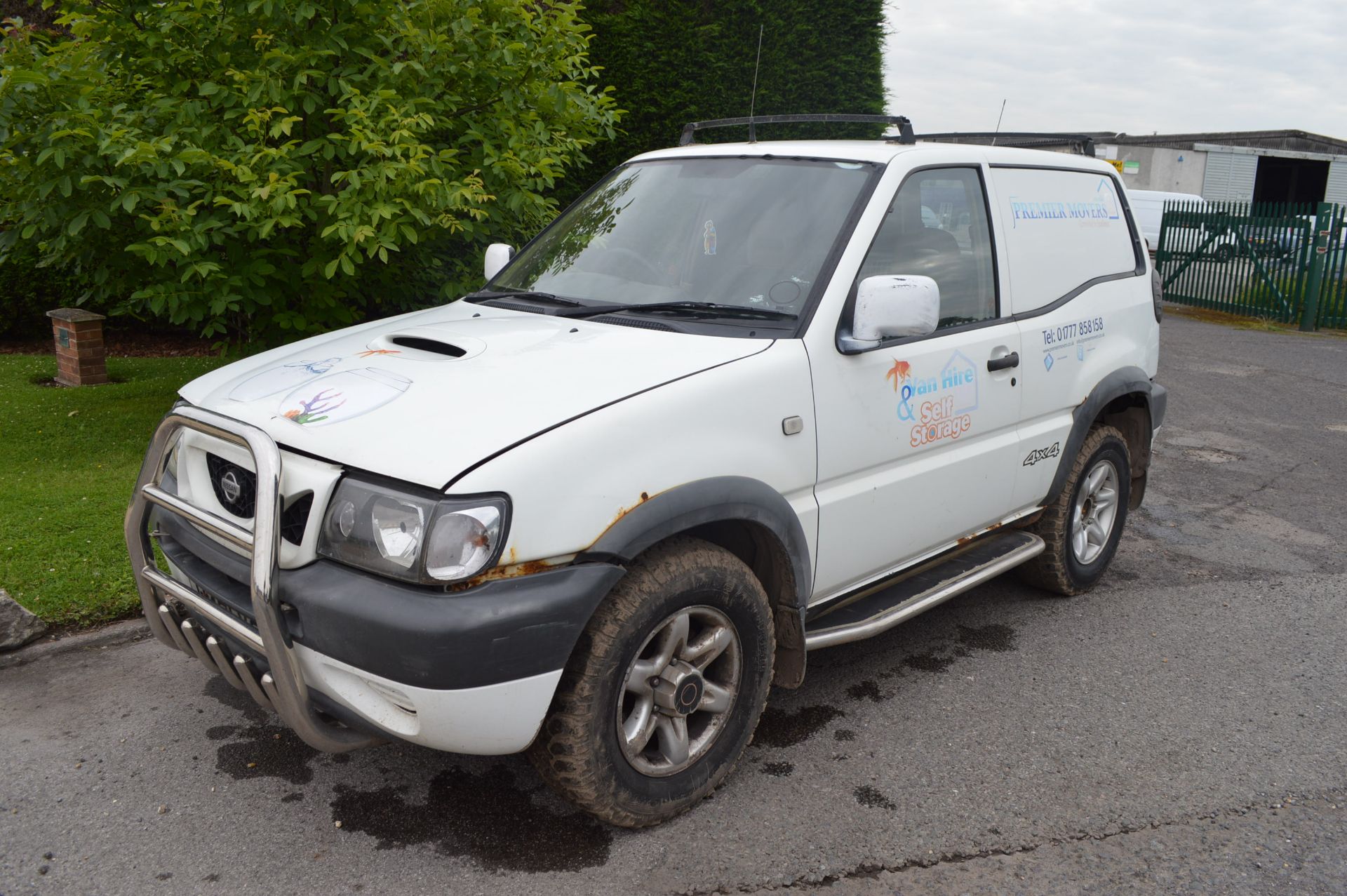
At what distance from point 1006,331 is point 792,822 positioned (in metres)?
2.07

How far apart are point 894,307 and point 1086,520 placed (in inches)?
94.2

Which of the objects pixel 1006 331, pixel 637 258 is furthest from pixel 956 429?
pixel 637 258

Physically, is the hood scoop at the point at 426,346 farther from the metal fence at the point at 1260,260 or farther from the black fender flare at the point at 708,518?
the metal fence at the point at 1260,260

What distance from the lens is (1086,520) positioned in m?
5.08

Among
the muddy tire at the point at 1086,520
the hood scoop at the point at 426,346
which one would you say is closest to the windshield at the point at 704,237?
the hood scoop at the point at 426,346

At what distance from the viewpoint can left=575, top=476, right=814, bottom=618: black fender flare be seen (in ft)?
8.95

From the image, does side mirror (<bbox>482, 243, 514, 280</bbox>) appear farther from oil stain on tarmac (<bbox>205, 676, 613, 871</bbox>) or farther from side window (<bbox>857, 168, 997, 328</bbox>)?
oil stain on tarmac (<bbox>205, 676, 613, 871</bbox>)

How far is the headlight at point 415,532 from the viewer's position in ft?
8.38

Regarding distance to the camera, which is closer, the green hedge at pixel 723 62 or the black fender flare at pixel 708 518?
the black fender flare at pixel 708 518

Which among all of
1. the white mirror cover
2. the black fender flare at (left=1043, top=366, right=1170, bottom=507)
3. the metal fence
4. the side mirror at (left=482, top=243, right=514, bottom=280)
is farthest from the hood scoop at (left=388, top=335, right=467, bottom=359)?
the metal fence

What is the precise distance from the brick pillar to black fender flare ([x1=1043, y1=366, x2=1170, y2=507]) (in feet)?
25.2

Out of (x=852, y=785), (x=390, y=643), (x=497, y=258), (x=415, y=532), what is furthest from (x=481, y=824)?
(x=497, y=258)

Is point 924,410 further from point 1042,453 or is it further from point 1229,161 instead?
point 1229,161

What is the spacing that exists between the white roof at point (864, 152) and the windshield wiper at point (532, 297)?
834 mm
